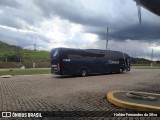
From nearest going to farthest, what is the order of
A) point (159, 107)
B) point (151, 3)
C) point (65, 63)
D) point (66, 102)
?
point (159, 107)
point (66, 102)
point (151, 3)
point (65, 63)

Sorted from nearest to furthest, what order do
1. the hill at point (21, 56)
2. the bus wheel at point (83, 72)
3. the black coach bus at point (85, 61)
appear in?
the black coach bus at point (85, 61) → the bus wheel at point (83, 72) → the hill at point (21, 56)

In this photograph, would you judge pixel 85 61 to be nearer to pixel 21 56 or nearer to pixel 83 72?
Answer: pixel 83 72

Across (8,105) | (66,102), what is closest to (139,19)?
(66,102)

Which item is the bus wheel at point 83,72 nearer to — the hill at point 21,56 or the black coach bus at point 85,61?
the black coach bus at point 85,61

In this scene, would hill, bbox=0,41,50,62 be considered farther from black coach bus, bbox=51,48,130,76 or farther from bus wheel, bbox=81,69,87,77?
bus wheel, bbox=81,69,87,77

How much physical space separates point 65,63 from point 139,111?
725 inches

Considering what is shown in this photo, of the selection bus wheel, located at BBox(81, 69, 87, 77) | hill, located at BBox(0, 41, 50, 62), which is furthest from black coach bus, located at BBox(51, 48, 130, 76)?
hill, located at BBox(0, 41, 50, 62)

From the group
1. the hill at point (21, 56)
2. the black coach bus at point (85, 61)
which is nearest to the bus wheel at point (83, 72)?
the black coach bus at point (85, 61)

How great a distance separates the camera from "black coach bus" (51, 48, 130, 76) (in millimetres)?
27047

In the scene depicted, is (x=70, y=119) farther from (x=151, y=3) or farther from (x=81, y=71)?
(x=81, y=71)

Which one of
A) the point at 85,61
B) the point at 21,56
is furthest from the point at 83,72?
the point at 21,56

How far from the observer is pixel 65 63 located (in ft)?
89.4

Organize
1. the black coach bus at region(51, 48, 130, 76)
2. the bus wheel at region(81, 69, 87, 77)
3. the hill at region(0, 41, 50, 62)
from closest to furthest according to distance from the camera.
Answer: the black coach bus at region(51, 48, 130, 76)
the bus wheel at region(81, 69, 87, 77)
the hill at region(0, 41, 50, 62)

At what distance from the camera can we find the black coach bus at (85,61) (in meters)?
27.0
